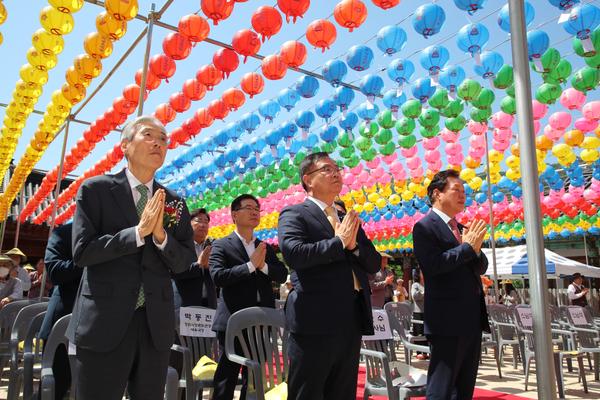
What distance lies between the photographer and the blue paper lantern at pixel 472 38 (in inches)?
257

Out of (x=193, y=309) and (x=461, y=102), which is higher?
(x=461, y=102)

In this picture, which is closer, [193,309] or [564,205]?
[193,309]

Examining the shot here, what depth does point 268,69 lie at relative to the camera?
686cm

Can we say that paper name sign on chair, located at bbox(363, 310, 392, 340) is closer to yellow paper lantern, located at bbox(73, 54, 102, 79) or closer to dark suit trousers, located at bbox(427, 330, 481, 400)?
dark suit trousers, located at bbox(427, 330, 481, 400)

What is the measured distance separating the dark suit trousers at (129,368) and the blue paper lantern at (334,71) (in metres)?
6.03

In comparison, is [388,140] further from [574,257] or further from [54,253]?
[574,257]

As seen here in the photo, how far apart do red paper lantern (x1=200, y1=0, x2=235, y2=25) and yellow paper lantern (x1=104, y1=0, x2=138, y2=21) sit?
2.35 ft

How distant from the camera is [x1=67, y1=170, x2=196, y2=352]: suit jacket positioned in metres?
1.85

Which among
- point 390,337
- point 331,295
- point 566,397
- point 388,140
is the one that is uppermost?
point 388,140

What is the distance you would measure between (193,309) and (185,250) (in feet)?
5.51

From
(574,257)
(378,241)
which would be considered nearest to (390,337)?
(378,241)

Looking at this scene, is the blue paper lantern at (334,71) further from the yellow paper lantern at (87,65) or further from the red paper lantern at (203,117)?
the yellow paper lantern at (87,65)

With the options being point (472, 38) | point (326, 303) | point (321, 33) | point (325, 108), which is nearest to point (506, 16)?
point (472, 38)

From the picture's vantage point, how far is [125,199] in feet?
6.77
